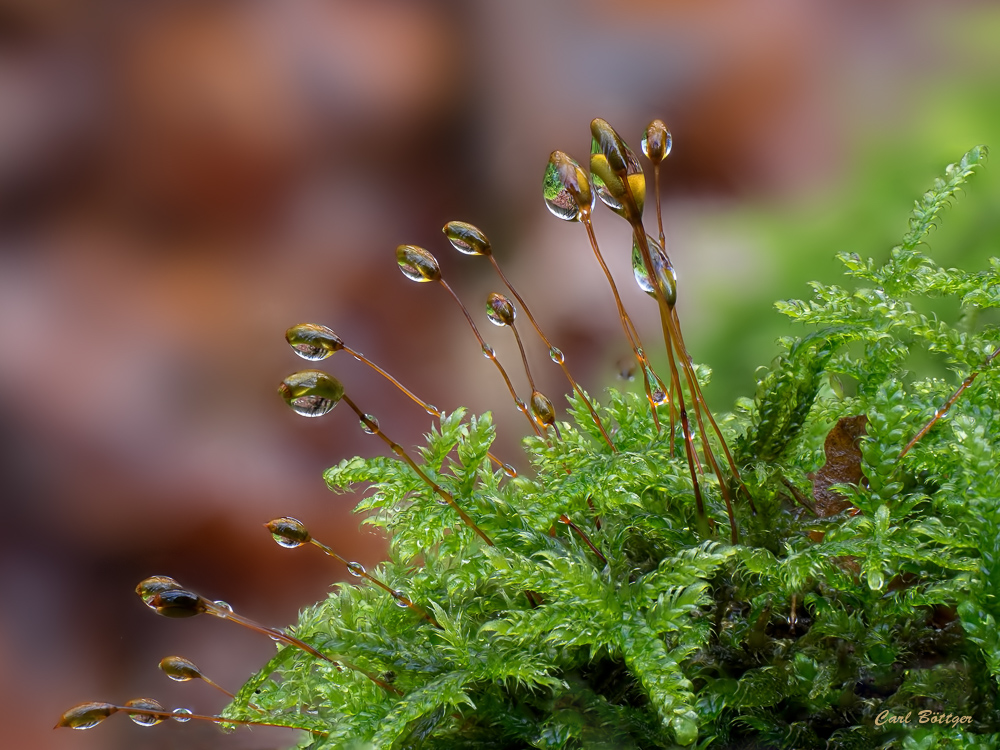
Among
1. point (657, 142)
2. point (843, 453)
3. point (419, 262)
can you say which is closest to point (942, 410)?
point (843, 453)

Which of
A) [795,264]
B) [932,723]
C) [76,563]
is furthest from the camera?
[76,563]

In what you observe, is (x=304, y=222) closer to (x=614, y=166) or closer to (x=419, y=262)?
(x=419, y=262)

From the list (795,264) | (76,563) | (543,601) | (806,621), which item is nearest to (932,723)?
(806,621)

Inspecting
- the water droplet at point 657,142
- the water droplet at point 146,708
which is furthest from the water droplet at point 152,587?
the water droplet at point 657,142

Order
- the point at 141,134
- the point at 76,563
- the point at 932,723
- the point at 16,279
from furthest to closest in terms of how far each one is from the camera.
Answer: the point at 141,134
the point at 16,279
the point at 76,563
the point at 932,723

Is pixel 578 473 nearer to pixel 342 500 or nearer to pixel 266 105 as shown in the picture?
pixel 342 500

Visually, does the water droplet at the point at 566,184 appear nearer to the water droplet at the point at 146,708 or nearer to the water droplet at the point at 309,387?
the water droplet at the point at 309,387
